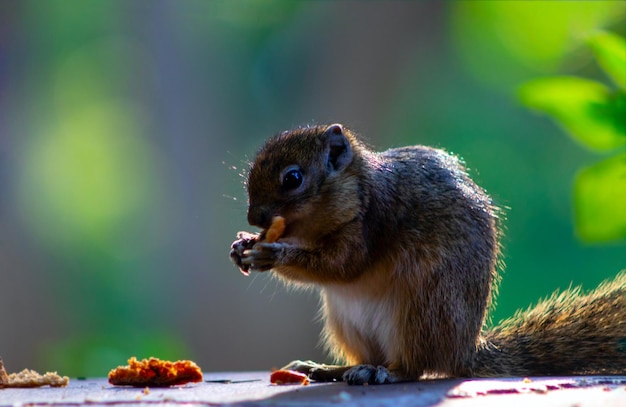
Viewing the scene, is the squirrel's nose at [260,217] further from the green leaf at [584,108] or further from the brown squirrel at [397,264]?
the green leaf at [584,108]

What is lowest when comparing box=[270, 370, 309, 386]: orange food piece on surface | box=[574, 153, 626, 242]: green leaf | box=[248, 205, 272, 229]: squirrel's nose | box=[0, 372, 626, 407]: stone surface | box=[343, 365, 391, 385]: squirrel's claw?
box=[0, 372, 626, 407]: stone surface

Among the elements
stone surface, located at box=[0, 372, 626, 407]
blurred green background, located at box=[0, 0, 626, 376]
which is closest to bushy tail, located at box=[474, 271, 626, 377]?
stone surface, located at box=[0, 372, 626, 407]

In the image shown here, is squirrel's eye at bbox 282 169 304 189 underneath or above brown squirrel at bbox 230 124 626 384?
above

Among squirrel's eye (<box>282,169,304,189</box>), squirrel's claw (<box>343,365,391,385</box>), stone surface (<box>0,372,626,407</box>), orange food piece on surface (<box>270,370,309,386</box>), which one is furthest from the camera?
squirrel's eye (<box>282,169,304,189</box>)

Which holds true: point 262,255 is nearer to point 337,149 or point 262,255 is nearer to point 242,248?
point 242,248

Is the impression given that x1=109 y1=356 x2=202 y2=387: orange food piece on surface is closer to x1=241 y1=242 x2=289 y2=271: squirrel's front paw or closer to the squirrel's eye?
x1=241 y1=242 x2=289 y2=271: squirrel's front paw

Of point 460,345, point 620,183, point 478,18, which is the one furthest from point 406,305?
point 478,18

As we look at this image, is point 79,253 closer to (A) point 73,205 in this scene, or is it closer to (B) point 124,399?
(A) point 73,205
